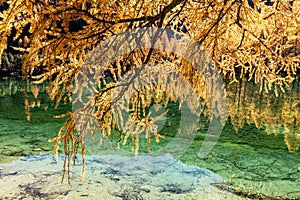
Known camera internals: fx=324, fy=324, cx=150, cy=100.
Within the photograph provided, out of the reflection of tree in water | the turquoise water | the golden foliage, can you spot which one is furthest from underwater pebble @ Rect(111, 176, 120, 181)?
the reflection of tree in water

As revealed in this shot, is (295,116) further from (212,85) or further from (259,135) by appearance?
(212,85)

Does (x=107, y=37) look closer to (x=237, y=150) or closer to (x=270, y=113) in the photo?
(x=237, y=150)

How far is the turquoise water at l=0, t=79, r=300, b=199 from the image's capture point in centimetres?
409

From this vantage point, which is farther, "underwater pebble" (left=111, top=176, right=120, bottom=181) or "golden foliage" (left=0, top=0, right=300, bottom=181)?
"underwater pebble" (left=111, top=176, right=120, bottom=181)

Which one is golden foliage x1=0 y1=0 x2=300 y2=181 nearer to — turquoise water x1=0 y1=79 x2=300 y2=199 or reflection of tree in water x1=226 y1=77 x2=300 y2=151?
turquoise water x1=0 y1=79 x2=300 y2=199

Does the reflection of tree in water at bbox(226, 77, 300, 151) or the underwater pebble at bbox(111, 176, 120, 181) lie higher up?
the reflection of tree in water at bbox(226, 77, 300, 151)

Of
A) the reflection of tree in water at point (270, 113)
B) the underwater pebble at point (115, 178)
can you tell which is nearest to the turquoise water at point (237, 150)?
the reflection of tree in water at point (270, 113)

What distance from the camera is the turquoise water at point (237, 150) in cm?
409

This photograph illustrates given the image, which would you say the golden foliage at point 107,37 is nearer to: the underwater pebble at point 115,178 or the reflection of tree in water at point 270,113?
the underwater pebble at point 115,178

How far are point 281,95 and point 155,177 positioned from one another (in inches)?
369

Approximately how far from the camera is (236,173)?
177 inches

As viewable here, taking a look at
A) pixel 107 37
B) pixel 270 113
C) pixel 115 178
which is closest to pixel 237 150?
pixel 115 178

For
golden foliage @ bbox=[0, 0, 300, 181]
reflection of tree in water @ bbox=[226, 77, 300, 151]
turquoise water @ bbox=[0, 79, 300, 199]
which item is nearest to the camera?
golden foliage @ bbox=[0, 0, 300, 181]

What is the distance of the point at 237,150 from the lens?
5648 mm
